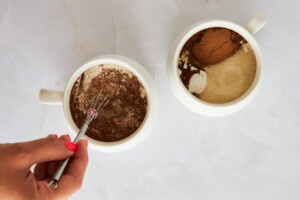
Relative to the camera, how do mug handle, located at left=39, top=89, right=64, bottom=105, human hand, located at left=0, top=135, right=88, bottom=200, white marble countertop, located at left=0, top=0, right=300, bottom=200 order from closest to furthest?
human hand, located at left=0, top=135, right=88, bottom=200
mug handle, located at left=39, top=89, right=64, bottom=105
white marble countertop, located at left=0, top=0, right=300, bottom=200

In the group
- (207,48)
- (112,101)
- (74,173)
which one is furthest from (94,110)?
(207,48)

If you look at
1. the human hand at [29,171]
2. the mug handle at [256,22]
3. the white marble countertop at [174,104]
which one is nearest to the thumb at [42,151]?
the human hand at [29,171]

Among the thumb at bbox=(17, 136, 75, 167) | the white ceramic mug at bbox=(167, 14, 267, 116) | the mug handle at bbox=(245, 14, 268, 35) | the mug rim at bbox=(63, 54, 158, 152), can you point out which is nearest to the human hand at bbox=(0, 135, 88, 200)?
the thumb at bbox=(17, 136, 75, 167)

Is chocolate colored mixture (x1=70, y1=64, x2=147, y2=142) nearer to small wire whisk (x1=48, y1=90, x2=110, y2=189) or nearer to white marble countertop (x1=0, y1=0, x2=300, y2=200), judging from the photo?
small wire whisk (x1=48, y1=90, x2=110, y2=189)

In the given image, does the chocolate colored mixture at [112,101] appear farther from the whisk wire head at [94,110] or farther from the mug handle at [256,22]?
the mug handle at [256,22]

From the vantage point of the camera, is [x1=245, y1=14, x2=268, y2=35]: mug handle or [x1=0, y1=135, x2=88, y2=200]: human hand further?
[x1=245, y1=14, x2=268, y2=35]: mug handle
